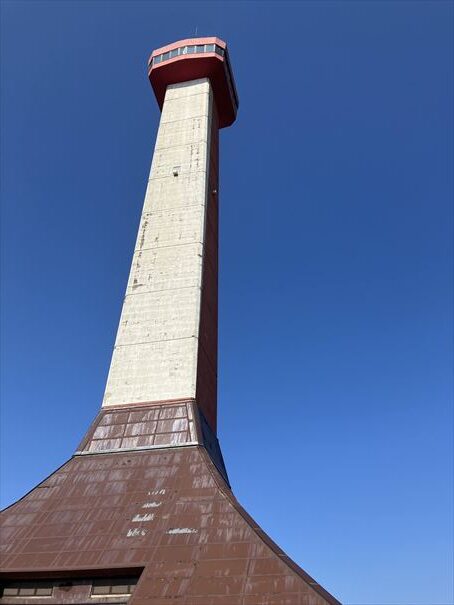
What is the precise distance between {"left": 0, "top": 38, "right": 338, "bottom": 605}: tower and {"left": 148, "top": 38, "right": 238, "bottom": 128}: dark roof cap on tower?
3.44 m

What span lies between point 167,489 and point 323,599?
4.90 meters

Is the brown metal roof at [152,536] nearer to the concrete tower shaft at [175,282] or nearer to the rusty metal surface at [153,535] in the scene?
the rusty metal surface at [153,535]

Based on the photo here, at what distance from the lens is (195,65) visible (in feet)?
84.7

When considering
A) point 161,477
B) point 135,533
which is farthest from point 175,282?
point 135,533

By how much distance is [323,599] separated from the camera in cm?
1011

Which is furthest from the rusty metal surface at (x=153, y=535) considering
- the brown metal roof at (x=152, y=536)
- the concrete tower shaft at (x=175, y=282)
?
the concrete tower shaft at (x=175, y=282)

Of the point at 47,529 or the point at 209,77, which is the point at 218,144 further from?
the point at 47,529

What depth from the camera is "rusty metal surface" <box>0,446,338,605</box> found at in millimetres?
10750

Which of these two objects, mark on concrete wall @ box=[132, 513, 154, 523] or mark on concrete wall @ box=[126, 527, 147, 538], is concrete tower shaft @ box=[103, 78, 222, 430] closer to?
mark on concrete wall @ box=[132, 513, 154, 523]

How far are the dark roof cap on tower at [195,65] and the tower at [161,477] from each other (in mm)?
3440

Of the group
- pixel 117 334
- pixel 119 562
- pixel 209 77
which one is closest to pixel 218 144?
pixel 209 77

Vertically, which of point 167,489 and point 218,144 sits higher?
point 218,144

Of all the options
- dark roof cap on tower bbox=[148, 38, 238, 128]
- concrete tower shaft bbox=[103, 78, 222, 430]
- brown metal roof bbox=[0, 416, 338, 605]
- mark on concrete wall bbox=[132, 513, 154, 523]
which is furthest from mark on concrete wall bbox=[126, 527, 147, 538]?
dark roof cap on tower bbox=[148, 38, 238, 128]

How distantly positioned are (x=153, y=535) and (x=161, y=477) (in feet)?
→ 6.36
